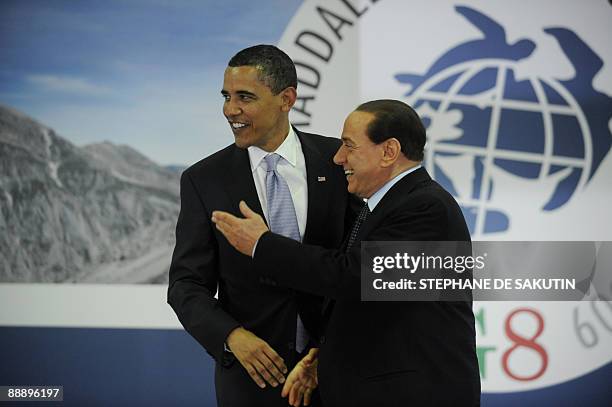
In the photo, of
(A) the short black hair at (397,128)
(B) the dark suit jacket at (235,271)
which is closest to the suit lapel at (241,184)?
(B) the dark suit jacket at (235,271)

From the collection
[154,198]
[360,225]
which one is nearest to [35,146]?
[154,198]

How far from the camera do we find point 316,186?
248 cm

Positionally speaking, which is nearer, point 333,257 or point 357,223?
point 333,257

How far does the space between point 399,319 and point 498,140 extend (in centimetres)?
260

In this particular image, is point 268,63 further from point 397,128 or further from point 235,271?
point 235,271

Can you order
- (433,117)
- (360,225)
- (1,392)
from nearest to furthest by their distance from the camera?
(360,225), (433,117), (1,392)

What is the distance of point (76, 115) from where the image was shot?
4703 millimetres

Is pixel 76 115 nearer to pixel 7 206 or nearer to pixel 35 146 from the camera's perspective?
pixel 35 146

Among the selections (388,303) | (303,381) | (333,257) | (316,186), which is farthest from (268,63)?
(303,381)

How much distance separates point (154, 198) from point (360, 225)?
99.4 inches

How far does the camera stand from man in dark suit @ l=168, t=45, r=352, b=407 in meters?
2.40

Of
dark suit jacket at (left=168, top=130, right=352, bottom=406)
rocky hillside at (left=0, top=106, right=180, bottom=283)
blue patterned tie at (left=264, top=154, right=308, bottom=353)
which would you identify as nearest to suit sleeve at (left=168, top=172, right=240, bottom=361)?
dark suit jacket at (left=168, top=130, right=352, bottom=406)

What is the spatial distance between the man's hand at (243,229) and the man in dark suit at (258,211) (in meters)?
0.23

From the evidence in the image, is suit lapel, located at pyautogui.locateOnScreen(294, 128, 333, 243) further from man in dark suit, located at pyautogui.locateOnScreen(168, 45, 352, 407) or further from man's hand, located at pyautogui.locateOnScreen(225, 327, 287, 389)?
man's hand, located at pyautogui.locateOnScreen(225, 327, 287, 389)
